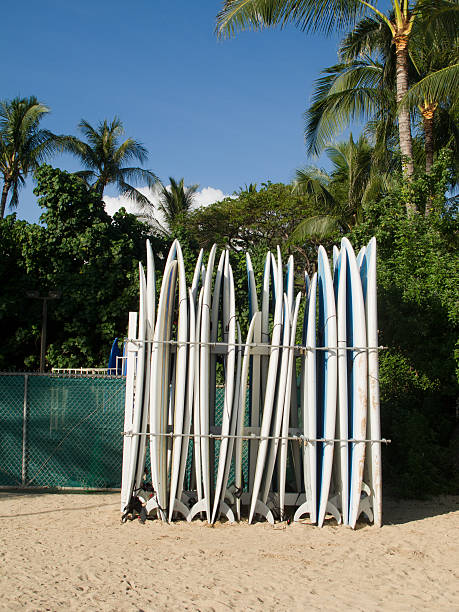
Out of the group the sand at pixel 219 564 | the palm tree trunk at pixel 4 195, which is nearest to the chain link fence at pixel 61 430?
the sand at pixel 219 564

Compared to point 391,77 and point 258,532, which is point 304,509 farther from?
point 391,77

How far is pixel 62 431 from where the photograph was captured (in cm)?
757

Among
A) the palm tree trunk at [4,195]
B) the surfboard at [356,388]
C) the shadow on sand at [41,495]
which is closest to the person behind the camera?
the surfboard at [356,388]

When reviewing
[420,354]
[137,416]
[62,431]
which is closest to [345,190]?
[420,354]

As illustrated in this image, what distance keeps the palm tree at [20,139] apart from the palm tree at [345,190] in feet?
33.1

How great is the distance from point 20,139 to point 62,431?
17.5 m

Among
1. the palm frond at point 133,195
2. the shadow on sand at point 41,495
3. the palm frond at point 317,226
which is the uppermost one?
the palm frond at point 133,195

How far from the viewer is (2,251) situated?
1480cm

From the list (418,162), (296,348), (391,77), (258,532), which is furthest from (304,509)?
(418,162)

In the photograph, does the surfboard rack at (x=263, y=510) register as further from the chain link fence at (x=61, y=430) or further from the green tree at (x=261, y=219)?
the green tree at (x=261, y=219)

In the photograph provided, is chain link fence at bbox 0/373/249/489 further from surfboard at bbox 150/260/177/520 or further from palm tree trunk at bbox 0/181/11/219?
palm tree trunk at bbox 0/181/11/219

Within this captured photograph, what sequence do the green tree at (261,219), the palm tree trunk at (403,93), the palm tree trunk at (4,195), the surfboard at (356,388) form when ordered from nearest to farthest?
the surfboard at (356,388) → the palm tree trunk at (403,93) → the palm tree trunk at (4,195) → the green tree at (261,219)

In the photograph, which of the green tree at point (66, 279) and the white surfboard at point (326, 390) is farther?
the green tree at point (66, 279)

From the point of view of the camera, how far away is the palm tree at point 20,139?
22234mm
